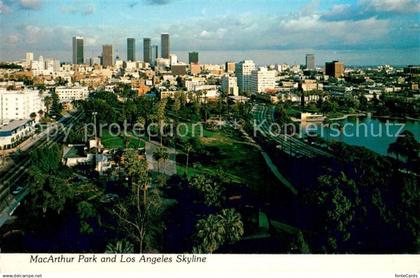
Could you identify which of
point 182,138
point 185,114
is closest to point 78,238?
point 182,138

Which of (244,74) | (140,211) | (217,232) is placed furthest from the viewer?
(244,74)

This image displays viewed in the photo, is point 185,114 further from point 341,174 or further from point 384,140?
point 341,174

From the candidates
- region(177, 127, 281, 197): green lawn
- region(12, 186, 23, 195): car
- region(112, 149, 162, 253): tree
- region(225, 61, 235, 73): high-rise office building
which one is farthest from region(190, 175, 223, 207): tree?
region(225, 61, 235, 73): high-rise office building

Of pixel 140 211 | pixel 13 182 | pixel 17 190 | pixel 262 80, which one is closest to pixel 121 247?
pixel 140 211

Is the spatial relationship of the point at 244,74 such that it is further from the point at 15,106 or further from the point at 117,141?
the point at 117,141

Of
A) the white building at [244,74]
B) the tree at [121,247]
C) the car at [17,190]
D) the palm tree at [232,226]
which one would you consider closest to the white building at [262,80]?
the white building at [244,74]

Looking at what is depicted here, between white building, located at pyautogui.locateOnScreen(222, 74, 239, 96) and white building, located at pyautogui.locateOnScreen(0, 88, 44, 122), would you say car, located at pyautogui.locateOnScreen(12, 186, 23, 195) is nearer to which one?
white building, located at pyautogui.locateOnScreen(0, 88, 44, 122)

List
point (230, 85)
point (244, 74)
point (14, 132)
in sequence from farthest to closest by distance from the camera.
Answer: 1. point (244, 74)
2. point (230, 85)
3. point (14, 132)
